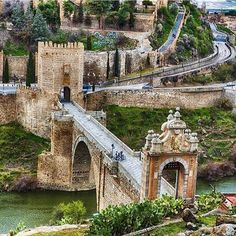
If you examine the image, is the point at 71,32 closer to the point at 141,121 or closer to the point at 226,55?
the point at 141,121

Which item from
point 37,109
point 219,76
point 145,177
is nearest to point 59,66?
point 37,109

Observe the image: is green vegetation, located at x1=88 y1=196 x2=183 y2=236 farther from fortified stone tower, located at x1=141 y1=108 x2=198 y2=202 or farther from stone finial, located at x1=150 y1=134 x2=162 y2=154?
stone finial, located at x1=150 y1=134 x2=162 y2=154

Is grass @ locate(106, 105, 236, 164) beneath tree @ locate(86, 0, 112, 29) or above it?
beneath

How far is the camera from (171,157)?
25688mm

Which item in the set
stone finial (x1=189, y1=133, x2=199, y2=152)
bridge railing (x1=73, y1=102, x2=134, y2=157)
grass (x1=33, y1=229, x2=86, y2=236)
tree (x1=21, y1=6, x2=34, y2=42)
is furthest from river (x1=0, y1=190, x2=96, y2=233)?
tree (x1=21, y1=6, x2=34, y2=42)

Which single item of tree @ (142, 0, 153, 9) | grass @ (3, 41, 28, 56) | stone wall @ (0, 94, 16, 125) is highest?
tree @ (142, 0, 153, 9)

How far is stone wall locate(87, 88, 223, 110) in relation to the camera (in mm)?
50606

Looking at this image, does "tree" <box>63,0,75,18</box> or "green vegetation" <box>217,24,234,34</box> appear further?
"green vegetation" <box>217,24,234,34</box>

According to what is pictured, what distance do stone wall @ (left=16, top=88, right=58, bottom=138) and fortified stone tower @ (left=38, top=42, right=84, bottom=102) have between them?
1.91 feet

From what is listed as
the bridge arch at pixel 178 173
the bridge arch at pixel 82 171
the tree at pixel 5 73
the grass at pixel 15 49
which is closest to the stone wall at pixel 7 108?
the tree at pixel 5 73

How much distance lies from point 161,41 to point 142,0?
651cm

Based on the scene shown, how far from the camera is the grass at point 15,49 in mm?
54622

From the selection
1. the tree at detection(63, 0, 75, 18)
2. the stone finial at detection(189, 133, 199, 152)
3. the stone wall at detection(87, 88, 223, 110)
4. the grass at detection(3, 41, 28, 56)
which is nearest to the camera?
the stone finial at detection(189, 133, 199, 152)

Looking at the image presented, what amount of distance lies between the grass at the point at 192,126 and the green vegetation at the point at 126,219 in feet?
79.0
